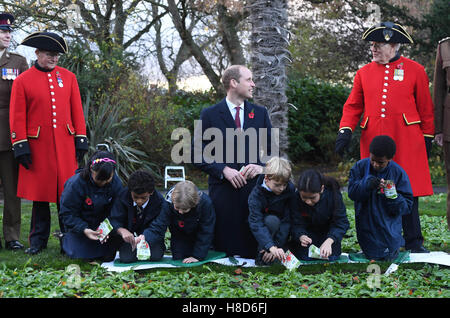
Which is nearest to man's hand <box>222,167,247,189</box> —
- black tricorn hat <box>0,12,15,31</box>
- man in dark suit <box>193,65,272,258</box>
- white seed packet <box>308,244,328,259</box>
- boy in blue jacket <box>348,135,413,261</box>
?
man in dark suit <box>193,65,272,258</box>

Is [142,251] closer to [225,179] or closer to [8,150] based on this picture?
[225,179]

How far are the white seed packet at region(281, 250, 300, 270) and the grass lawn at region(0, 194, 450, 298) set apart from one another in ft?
0.21

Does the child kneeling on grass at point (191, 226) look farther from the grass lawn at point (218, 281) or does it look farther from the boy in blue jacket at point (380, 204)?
the boy in blue jacket at point (380, 204)

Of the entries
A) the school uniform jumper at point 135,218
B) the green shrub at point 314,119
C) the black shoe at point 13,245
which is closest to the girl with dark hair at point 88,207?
the school uniform jumper at point 135,218

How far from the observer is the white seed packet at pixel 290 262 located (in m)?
4.85

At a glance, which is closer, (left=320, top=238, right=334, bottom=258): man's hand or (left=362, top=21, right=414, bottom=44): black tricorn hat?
(left=320, top=238, right=334, bottom=258): man's hand

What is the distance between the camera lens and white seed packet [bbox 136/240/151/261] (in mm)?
5020

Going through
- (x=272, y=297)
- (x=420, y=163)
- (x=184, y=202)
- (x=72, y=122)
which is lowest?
(x=272, y=297)

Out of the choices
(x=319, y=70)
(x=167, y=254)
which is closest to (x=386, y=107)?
Answer: (x=167, y=254)

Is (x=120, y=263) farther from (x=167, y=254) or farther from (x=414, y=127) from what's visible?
(x=414, y=127)

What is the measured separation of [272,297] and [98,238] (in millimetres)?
1795

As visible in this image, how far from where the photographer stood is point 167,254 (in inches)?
226

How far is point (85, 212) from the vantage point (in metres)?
5.38

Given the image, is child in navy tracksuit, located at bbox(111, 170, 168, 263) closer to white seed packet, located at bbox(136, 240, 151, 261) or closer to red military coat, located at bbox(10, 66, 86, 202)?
white seed packet, located at bbox(136, 240, 151, 261)
